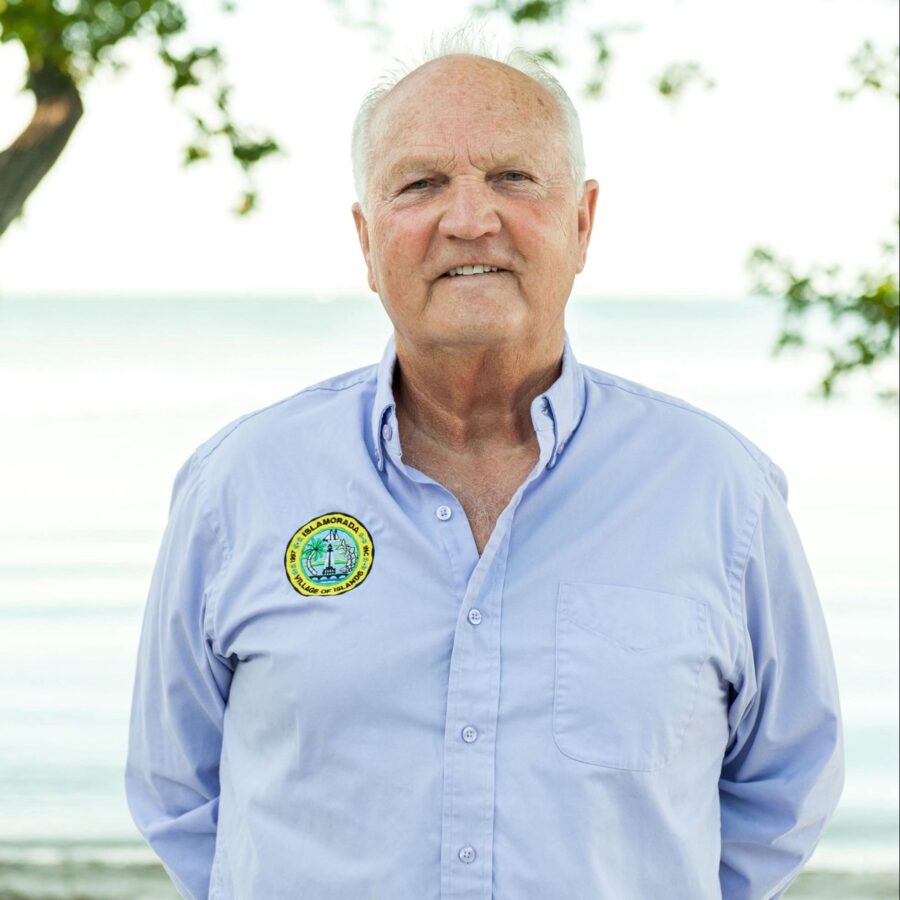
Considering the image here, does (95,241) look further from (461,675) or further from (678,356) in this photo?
(461,675)

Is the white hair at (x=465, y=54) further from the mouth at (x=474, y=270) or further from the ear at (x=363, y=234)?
the mouth at (x=474, y=270)

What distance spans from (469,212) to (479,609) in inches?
22.6

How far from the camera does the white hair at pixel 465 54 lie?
215 cm

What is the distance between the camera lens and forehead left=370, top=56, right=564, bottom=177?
6.68 feet

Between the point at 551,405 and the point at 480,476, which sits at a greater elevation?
the point at 551,405

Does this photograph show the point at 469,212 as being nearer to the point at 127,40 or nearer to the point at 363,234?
the point at 363,234

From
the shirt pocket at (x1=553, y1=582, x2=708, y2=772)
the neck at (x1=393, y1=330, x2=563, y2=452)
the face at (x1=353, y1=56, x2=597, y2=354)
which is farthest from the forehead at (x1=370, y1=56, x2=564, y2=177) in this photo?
the shirt pocket at (x1=553, y1=582, x2=708, y2=772)

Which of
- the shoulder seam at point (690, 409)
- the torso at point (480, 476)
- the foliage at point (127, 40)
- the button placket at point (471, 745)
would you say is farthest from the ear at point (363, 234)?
the foliage at point (127, 40)

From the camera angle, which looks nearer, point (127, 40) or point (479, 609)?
point (479, 609)

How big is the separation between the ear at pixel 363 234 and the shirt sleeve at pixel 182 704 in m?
0.41

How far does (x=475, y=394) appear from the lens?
212 centimetres

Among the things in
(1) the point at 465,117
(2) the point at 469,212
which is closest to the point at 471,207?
(2) the point at 469,212

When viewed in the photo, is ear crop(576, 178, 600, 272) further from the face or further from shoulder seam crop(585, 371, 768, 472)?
shoulder seam crop(585, 371, 768, 472)

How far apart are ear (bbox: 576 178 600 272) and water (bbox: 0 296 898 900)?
7.41 ft
